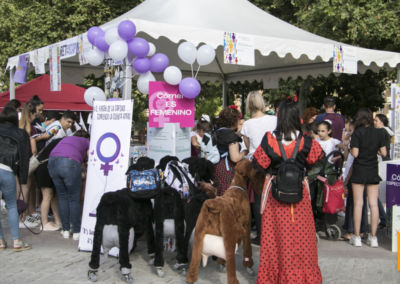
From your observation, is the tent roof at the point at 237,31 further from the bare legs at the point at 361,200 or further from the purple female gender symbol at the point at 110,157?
the bare legs at the point at 361,200

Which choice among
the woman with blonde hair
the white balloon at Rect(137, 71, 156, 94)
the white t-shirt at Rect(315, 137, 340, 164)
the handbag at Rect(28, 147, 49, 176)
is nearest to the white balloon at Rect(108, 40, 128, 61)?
the white balloon at Rect(137, 71, 156, 94)

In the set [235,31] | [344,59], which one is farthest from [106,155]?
[344,59]

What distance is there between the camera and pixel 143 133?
7562mm

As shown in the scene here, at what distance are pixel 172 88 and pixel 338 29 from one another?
8.71m

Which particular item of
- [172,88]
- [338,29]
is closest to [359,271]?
[172,88]

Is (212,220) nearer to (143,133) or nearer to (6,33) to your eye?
(143,133)

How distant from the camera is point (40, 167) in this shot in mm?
6293

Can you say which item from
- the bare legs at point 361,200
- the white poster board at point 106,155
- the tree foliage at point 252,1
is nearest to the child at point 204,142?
the white poster board at point 106,155

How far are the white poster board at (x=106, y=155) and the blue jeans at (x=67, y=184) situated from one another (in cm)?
43

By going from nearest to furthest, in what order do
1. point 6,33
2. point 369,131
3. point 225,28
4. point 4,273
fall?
point 4,273
point 369,131
point 225,28
point 6,33

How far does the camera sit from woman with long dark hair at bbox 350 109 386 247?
5.50m

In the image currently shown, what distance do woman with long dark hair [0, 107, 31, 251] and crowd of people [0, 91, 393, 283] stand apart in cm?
1

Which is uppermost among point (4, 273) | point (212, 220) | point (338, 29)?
point (338, 29)

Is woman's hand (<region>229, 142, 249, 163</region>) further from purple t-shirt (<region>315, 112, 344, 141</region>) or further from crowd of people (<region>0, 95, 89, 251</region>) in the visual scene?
purple t-shirt (<region>315, 112, 344, 141</region>)
